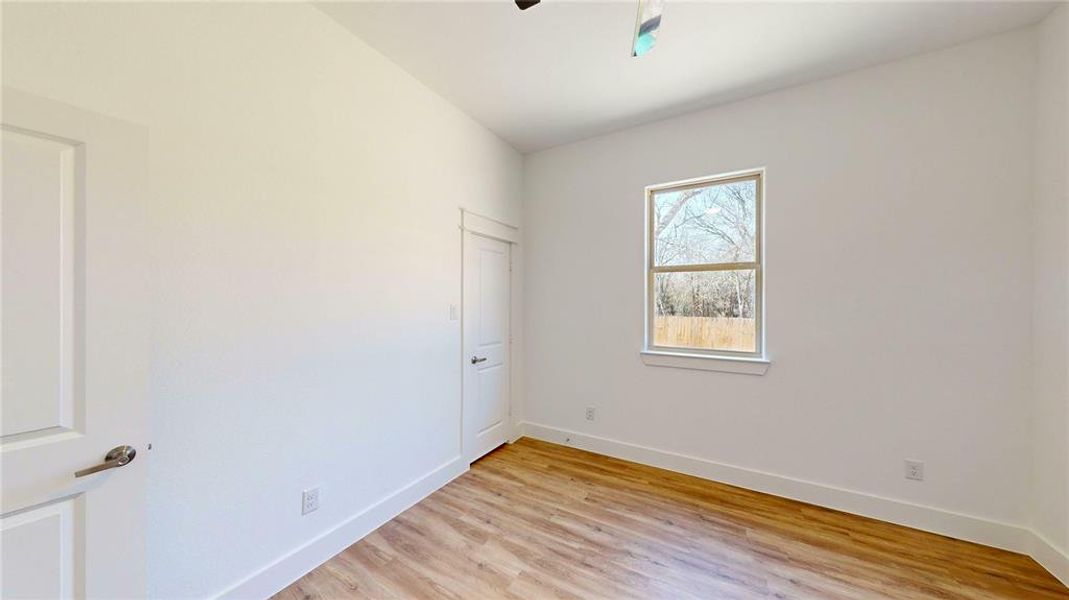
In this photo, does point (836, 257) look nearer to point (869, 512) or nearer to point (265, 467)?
point (869, 512)

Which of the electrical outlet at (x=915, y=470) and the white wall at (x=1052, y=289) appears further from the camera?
the electrical outlet at (x=915, y=470)

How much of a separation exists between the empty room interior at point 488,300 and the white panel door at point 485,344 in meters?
0.05

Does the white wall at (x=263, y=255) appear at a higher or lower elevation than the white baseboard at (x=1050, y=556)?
higher

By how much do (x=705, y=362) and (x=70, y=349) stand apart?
3256mm

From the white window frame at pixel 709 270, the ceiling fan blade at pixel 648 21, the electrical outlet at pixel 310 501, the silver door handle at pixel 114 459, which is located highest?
the ceiling fan blade at pixel 648 21

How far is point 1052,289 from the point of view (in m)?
1.82

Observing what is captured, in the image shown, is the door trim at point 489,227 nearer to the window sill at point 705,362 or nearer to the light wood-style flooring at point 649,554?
the window sill at point 705,362

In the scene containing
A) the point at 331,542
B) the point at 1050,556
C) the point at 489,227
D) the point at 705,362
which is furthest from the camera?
the point at 489,227

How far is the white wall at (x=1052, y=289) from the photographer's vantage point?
175 centimetres

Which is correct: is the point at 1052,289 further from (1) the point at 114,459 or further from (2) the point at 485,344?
(1) the point at 114,459

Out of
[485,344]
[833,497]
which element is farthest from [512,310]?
[833,497]

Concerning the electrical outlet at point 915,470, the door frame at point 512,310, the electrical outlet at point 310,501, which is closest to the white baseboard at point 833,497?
the electrical outlet at point 915,470

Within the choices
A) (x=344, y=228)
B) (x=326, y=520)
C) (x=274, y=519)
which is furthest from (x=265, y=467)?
(x=344, y=228)

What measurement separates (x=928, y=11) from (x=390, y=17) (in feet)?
9.30
